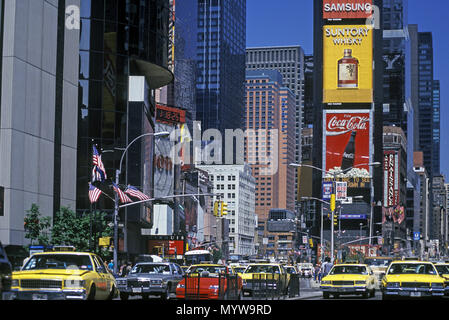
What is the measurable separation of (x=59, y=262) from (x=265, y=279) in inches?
460

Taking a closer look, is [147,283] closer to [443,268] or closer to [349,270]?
[349,270]

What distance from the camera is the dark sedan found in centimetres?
3209

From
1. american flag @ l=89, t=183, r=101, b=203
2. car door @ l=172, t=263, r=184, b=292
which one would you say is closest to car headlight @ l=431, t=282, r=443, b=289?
car door @ l=172, t=263, r=184, b=292

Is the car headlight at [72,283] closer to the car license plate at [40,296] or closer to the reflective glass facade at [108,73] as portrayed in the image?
the car license plate at [40,296]

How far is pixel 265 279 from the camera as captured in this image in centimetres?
3259

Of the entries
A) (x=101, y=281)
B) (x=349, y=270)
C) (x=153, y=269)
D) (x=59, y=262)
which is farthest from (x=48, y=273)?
(x=349, y=270)

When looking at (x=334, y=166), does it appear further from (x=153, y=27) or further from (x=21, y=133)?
(x=21, y=133)

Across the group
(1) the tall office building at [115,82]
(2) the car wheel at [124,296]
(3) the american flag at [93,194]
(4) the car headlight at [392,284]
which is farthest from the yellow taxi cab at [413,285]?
(1) the tall office building at [115,82]

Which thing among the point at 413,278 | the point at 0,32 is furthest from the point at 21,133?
the point at 413,278

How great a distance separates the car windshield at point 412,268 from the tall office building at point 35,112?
30015 mm

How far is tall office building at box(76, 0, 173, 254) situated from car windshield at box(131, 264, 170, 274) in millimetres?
39970

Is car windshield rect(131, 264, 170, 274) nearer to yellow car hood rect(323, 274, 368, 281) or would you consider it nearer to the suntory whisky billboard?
yellow car hood rect(323, 274, 368, 281)

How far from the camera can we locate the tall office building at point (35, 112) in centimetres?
5956
